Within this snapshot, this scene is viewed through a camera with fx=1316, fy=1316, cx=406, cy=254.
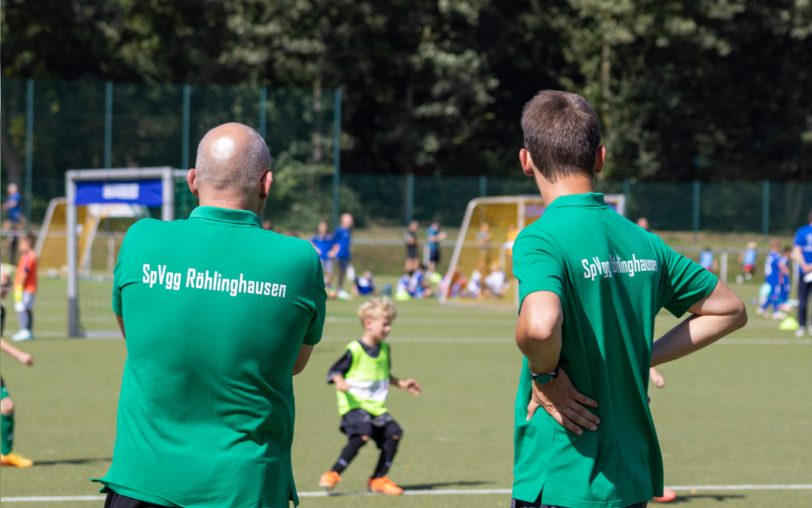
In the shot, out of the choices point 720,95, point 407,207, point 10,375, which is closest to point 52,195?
point 407,207

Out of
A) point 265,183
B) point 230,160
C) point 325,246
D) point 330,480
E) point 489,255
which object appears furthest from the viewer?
point 325,246

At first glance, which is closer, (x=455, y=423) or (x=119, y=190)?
(x=455, y=423)

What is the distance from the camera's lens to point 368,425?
8.71 meters

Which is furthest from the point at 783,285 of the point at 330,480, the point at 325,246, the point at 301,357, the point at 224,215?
the point at 224,215

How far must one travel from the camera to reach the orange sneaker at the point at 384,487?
8.65 m

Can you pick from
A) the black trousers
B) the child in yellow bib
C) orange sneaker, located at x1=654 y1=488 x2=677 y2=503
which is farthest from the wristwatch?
the child in yellow bib

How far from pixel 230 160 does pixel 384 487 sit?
519 cm

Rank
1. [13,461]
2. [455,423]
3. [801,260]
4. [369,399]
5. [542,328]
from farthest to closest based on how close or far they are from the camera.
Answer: [801,260], [455,423], [13,461], [369,399], [542,328]

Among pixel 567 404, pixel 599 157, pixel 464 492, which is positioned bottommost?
pixel 464 492

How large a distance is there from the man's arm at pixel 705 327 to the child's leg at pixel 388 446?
4716 millimetres

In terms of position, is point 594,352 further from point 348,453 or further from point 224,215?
point 348,453

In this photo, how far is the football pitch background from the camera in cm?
877

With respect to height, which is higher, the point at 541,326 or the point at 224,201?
the point at 224,201

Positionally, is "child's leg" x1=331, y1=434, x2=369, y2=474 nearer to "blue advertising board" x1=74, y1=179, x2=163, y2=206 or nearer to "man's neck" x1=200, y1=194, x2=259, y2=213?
"man's neck" x1=200, y1=194, x2=259, y2=213
